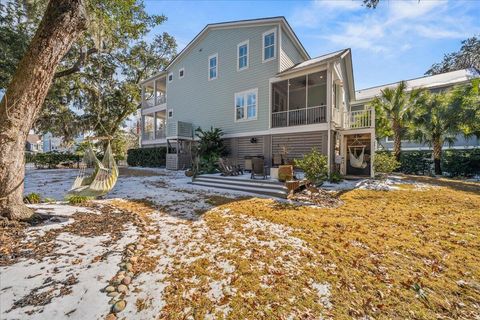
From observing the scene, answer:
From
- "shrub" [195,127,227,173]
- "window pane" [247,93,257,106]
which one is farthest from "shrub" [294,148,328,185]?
"shrub" [195,127,227,173]

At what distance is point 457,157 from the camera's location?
13.5m

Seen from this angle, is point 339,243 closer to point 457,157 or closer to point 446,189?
point 446,189

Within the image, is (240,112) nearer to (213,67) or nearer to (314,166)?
(213,67)

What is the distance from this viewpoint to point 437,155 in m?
13.4

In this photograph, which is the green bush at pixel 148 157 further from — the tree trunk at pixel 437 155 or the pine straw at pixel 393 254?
the tree trunk at pixel 437 155

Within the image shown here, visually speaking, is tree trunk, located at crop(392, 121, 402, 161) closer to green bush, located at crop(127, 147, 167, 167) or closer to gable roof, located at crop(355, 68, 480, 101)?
gable roof, located at crop(355, 68, 480, 101)

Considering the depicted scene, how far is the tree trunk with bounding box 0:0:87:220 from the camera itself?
4.12 m

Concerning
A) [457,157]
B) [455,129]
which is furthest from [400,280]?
[457,157]

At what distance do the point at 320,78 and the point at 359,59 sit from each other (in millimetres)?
4318

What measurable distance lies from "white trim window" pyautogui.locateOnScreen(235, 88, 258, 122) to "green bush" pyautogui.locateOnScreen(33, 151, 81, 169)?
1940cm

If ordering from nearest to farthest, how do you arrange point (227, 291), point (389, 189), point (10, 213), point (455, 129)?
point (227, 291) < point (10, 213) < point (389, 189) < point (455, 129)

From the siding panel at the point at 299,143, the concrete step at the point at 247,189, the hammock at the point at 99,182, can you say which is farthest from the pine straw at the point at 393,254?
the siding panel at the point at 299,143

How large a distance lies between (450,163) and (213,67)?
55.2 ft

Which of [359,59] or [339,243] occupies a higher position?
[359,59]
